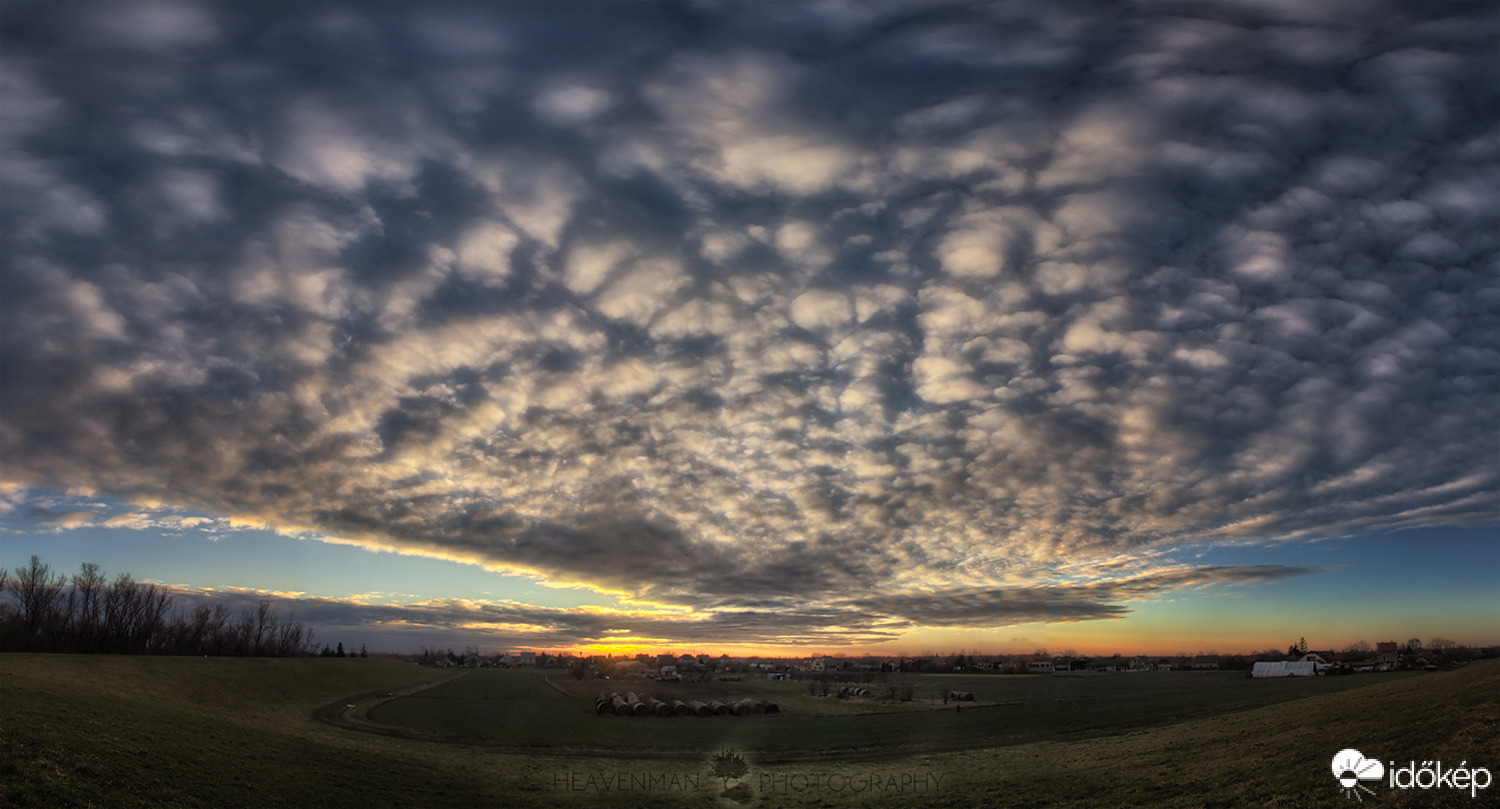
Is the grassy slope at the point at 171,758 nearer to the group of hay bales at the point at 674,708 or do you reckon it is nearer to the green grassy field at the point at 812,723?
the green grassy field at the point at 812,723

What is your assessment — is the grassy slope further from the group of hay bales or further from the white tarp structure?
the white tarp structure

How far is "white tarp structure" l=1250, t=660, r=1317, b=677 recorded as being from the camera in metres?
136

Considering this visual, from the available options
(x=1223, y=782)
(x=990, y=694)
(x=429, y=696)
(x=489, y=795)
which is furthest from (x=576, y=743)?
(x=990, y=694)

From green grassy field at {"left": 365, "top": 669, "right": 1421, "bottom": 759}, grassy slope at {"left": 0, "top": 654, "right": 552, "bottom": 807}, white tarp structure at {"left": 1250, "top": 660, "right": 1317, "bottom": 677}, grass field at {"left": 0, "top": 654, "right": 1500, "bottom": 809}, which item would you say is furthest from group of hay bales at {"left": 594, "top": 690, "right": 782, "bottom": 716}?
white tarp structure at {"left": 1250, "top": 660, "right": 1317, "bottom": 677}

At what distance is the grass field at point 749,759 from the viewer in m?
25.0

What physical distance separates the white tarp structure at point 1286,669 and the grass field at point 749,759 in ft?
313

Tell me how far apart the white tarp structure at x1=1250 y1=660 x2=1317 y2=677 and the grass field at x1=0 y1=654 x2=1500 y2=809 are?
313 ft

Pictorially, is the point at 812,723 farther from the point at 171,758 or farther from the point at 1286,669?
the point at 1286,669

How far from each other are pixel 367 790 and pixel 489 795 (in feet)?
20.7

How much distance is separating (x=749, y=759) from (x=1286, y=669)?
149 m

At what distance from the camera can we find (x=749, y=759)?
178 ft

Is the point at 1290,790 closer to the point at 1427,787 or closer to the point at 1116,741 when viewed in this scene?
the point at 1427,787

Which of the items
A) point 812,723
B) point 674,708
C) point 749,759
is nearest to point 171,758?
point 749,759

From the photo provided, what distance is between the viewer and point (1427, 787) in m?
21.5
